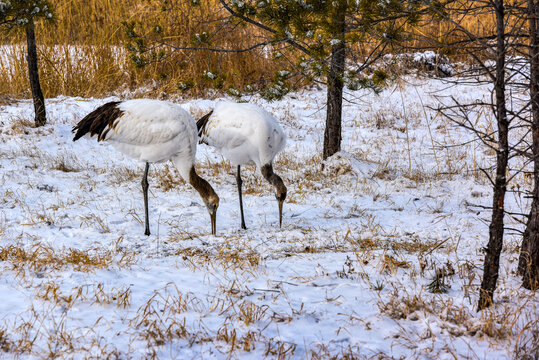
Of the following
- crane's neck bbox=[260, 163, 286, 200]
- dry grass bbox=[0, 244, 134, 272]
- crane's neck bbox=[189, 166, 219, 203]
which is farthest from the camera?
crane's neck bbox=[260, 163, 286, 200]

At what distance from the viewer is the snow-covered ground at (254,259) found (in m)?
2.82

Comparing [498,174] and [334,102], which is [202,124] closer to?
[334,102]

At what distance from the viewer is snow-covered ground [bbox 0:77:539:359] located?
282cm

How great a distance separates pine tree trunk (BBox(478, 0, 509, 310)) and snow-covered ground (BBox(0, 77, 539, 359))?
165 mm

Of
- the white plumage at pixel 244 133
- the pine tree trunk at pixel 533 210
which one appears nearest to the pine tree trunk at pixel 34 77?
the white plumage at pixel 244 133

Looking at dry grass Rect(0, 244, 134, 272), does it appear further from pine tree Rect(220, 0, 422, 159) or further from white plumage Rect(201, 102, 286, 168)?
pine tree Rect(220, 0, 422, 159)

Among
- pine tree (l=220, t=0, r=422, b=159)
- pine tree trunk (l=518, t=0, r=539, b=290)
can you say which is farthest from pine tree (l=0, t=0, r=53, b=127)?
pine tree trunk (l=518, t=0, r=539, b=290)

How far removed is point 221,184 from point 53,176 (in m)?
2.22

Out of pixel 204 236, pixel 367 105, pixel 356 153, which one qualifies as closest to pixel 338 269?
pixel 204 236

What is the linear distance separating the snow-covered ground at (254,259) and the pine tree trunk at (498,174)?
0.54 ft

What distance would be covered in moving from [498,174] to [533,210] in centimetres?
67

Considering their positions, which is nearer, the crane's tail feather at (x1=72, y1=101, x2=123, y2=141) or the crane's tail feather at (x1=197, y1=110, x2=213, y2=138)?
the crane's tail feather at (x1=72, y1=101, x2=123, y2=141)

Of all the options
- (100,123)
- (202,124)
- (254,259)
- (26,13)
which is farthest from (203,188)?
(26,13)

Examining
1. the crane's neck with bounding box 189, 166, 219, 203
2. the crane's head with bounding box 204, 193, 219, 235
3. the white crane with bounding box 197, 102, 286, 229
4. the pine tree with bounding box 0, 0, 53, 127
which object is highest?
the pine tree with bounding box 0, 0, 53, 127
